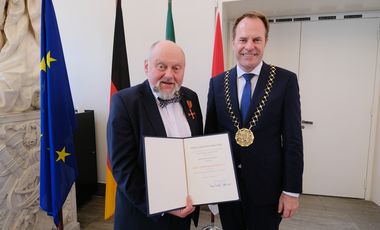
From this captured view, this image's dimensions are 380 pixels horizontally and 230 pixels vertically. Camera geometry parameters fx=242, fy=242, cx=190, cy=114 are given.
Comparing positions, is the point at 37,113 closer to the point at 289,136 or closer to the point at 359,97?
the point at 289,136

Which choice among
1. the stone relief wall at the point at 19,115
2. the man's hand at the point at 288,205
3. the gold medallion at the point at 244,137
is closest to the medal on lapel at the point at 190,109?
the gold medallion at the point at 244,137

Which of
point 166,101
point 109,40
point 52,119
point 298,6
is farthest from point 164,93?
point 298,6

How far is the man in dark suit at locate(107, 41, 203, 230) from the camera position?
42.9 inches

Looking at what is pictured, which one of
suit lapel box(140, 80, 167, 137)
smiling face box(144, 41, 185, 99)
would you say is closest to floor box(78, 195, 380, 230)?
suit lapel box(140, 80, 167, 137)

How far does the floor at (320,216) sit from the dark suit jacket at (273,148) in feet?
5.01

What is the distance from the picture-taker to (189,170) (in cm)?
110

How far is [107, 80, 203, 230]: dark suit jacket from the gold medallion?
40 cm

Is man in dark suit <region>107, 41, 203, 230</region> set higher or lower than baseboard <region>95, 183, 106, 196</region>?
higher

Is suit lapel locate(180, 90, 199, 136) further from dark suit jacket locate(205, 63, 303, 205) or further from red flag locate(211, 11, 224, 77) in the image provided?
red flag locate(211, 11, 224, 77)

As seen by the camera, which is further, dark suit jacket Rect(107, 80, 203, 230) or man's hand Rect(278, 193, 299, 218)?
man's hand Rect(278, 193, 299, 218)

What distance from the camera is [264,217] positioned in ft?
4.17

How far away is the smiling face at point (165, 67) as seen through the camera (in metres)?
1.12

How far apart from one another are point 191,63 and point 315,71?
166cm

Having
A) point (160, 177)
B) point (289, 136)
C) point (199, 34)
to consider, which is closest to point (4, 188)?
point (160, 177)
